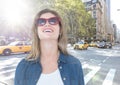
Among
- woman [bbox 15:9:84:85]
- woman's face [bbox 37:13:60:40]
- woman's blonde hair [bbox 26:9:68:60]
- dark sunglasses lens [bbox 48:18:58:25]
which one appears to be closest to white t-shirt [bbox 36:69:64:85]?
woman [bbox 15:9:84:85]

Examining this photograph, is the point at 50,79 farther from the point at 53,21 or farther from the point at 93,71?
the point at 93,71

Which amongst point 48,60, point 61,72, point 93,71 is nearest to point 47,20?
point 48,60

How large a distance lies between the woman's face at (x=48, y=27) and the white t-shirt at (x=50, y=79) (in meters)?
0.32

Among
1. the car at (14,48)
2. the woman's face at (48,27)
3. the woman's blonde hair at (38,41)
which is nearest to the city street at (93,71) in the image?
the woman's blonde hair at (38,41)

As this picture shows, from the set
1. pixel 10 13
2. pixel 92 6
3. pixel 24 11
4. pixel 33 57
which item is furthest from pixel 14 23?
pixel 92 6

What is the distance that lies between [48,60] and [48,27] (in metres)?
0.30

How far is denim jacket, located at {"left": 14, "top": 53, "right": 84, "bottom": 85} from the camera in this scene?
217 centimetres

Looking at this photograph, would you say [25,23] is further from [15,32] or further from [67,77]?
[67,77]

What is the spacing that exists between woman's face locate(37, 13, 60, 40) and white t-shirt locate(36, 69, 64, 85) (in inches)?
12.7

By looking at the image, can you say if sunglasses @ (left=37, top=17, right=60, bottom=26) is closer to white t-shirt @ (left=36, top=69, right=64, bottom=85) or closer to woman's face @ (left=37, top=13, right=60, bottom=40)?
woman's face @ (left=37, top=13, right=60, bottom=40)

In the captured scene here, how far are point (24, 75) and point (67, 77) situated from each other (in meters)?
0.37

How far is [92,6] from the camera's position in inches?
4690

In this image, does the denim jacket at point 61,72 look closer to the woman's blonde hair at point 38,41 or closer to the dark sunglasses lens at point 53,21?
the woman's blonde hair at point 38,41

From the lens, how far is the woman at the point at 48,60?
7.15ft
